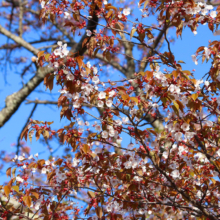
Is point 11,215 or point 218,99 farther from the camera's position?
point 11,215

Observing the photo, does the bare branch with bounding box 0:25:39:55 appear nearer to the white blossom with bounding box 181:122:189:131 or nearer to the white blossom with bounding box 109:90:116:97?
the white blossom with bounding box 109:90:116:97

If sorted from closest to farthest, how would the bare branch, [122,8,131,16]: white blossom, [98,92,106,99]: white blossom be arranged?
[98,92,106,99]: white blossom → [122,8,131,16]: white blossom → the bare branch

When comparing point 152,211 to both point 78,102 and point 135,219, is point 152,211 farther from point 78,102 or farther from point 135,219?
point 78,102

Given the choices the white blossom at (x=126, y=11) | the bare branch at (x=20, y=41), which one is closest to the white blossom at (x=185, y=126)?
the white blossom at (x=126, y=11)

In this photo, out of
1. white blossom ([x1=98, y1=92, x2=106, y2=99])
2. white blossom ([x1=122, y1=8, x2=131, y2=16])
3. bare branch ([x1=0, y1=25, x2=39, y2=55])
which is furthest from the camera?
bare branch ([x1=0, y1=25, x2=39, y2=55])

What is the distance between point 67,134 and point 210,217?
140 centimetres

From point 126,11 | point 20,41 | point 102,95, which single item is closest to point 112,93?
point 102,95

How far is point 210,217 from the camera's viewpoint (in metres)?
2.18

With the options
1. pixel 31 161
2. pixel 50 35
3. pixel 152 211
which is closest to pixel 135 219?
pixel 152 211

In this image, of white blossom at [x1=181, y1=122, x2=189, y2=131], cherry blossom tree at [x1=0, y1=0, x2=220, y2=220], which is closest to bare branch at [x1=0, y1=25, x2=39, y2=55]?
cherry blossom tree at [x1=0, y1=0, x2=220, y2=220]

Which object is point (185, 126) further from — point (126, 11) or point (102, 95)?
point (126, 11)

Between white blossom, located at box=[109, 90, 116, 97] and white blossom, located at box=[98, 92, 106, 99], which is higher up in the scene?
white blossom, located at box=[109, 90, 116, 97]

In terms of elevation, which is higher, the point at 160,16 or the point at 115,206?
the point at 160,16

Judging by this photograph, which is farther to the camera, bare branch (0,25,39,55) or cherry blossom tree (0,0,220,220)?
bare branch (0,25,39,55)
